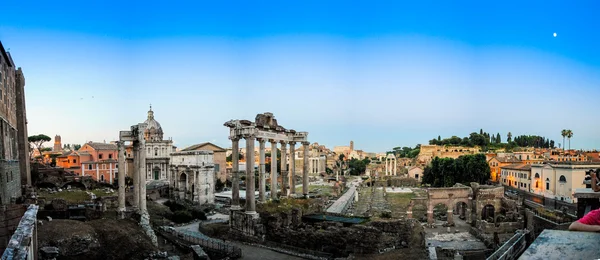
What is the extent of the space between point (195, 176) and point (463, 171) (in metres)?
46.3

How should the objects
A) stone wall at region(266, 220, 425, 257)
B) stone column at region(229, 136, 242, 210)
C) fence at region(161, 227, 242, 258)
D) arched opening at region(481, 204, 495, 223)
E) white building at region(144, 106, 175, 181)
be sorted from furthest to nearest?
white building at region(144, 106, 175, 181), arched opening at region(481, 204, 495, 223), stone column at region(229, 136, 242, 210), fence at region(161, 227, 242, 258), stone wall at region(266, 220, 425, 257)

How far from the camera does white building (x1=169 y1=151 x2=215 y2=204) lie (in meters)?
48.2

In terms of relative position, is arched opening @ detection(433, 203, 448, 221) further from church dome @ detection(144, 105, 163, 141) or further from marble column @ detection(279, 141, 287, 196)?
church dome @ detection(144, 105, 163, 141)

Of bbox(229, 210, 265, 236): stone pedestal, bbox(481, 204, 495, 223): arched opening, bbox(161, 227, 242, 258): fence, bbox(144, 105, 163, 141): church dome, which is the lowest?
bbox(481, 204, 495, 223): arched opening

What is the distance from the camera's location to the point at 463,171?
7050cm

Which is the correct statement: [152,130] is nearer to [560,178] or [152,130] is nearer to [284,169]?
[284,169]

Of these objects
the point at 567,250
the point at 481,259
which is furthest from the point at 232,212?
the point at 567,250

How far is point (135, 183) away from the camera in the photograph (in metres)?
25.8

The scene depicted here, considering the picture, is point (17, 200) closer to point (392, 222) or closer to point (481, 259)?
point (392, 222)

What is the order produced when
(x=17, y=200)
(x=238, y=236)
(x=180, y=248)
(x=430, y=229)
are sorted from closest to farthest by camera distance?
1. (x=180, y=248)
2. (x=238, y=236)
3. (x=17, y=200)
4. (x=430, y=229)

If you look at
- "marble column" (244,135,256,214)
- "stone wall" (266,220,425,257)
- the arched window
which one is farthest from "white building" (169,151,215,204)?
the arched window

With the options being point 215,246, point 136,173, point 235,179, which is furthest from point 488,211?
point 136,173

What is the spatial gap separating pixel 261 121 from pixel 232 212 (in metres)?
6.95

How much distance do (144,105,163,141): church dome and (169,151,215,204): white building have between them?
13749 mm
